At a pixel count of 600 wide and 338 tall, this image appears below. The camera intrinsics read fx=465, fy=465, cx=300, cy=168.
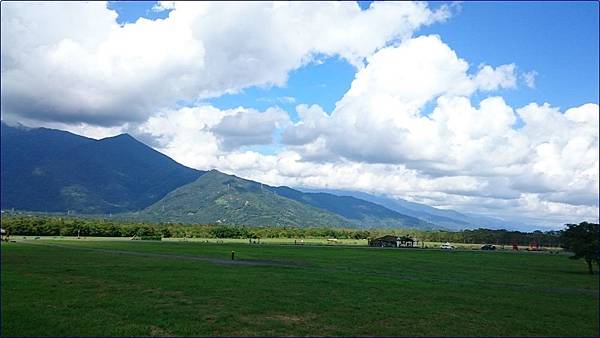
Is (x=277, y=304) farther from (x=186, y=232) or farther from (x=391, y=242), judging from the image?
(x=186, y=232)

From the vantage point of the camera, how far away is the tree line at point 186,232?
131500 mm

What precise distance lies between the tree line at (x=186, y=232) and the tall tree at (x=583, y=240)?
222ft

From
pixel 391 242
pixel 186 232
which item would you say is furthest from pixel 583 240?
pixel 186 232

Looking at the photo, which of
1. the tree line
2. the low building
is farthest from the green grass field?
the tree line

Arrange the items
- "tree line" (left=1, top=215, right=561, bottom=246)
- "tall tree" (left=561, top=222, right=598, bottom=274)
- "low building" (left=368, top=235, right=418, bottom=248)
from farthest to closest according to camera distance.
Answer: "low building" (left=368, top=235, right=418, bottom=248)
"tree line" (left=1, top=215, right=561, bottom=246)
"tall tree" (left=561, top=222, right=598, bottom=274)

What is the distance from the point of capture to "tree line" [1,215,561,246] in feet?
431

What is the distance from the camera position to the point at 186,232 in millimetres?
165500

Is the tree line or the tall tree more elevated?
the tall tree

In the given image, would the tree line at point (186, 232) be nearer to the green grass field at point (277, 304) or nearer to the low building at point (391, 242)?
the low building at point (391, 242)

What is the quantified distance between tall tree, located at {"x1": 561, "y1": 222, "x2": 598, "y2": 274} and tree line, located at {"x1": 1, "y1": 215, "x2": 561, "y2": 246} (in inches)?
2665

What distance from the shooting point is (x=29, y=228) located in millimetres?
127375

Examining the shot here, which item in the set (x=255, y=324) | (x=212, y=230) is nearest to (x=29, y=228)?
(x=212, y=230)

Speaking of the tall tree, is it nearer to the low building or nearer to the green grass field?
the green grass field

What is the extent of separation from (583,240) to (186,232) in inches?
5256
